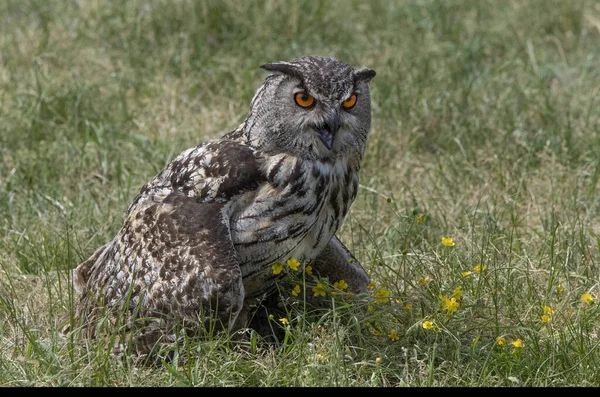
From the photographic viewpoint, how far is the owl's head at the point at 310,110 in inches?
160

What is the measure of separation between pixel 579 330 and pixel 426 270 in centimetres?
69

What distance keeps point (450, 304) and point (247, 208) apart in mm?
876

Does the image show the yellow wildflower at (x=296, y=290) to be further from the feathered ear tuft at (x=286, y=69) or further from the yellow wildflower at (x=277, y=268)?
the feathered ear tuft at (x=286, y=69)

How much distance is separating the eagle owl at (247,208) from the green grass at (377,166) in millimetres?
216

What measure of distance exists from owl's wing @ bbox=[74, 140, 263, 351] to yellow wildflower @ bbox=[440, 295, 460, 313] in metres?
0.82

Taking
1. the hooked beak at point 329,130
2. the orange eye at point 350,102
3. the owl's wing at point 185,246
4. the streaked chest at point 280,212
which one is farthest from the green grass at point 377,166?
the orange eye at point 350,102

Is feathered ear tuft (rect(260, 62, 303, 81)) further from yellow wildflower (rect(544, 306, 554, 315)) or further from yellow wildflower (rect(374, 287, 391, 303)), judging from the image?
yellow wildflower (rect(544, 306, 554, 315))

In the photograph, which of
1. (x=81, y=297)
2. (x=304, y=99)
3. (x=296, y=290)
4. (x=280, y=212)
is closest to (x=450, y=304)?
(x=296, y=290)

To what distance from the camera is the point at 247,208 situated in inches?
163

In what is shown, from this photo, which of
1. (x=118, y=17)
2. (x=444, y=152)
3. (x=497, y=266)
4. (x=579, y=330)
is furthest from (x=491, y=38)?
(x=579, y=330)

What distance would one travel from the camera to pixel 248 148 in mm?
4227

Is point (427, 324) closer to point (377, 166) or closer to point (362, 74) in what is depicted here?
Result: point (362, 74)
